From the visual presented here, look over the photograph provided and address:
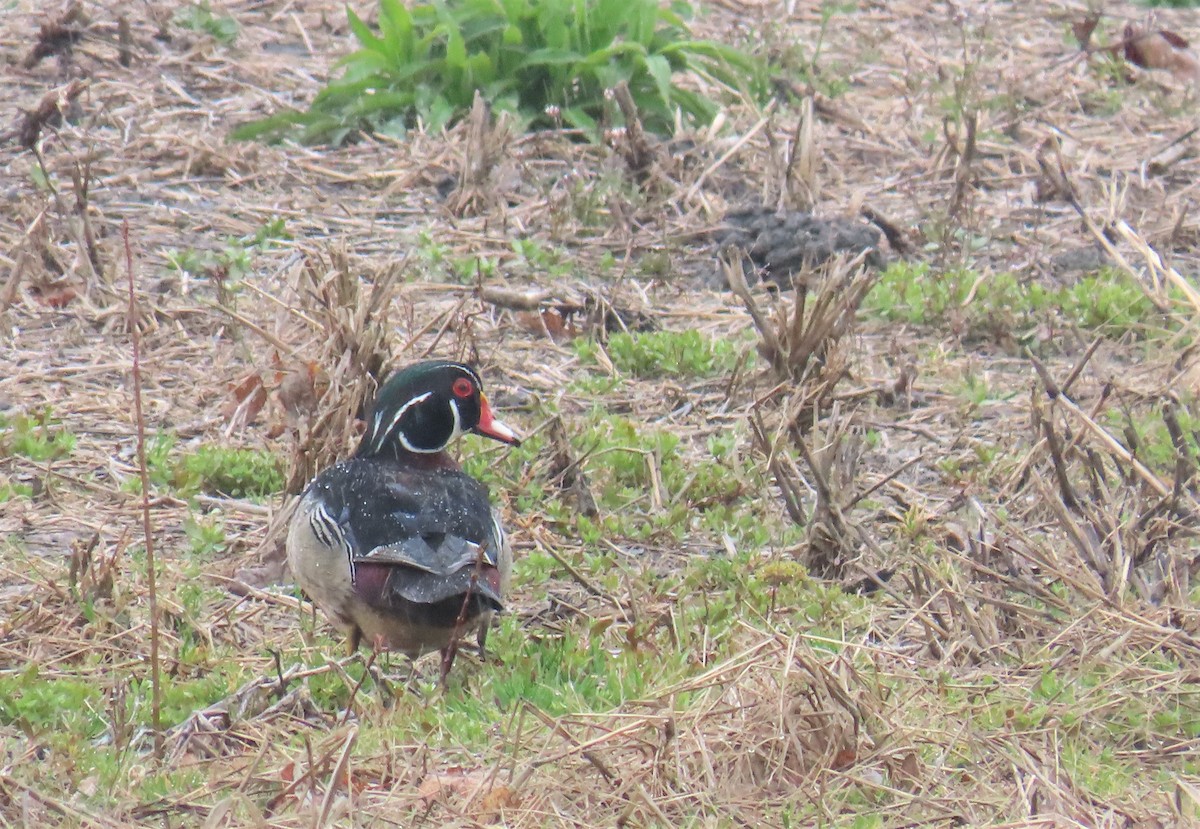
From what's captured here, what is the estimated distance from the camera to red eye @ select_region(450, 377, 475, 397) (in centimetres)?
577

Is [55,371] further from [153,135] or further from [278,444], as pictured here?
[153,135]

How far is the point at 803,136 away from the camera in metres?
9.03

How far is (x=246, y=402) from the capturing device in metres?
6.91

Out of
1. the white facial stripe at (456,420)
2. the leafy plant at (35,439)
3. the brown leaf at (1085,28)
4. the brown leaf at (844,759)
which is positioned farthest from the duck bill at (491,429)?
the brown leaf at (1085,28)

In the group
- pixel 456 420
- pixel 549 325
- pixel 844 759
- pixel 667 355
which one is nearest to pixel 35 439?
pixel 456 420

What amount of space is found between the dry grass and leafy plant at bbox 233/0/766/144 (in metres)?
0.28

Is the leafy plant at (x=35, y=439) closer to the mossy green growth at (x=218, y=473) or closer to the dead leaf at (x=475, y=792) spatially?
the mossy green growth at (x=218, y=473)

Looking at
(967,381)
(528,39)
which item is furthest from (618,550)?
(528,39)

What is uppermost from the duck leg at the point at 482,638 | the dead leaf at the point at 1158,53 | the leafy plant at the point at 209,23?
the duck leg at the point at 482,638

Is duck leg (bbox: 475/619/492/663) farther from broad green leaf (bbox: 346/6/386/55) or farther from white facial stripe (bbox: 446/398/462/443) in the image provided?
broad green leaf (bbox: 346/6/386/55)

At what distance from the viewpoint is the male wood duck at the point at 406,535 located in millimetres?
4988

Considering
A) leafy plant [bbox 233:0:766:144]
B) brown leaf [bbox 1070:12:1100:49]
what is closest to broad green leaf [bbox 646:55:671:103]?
leafy plant [bbox 233:0:766:144]

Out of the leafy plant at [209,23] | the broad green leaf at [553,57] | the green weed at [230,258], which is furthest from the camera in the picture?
the leafy plant at [209,23]

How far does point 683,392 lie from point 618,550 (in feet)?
4.78
